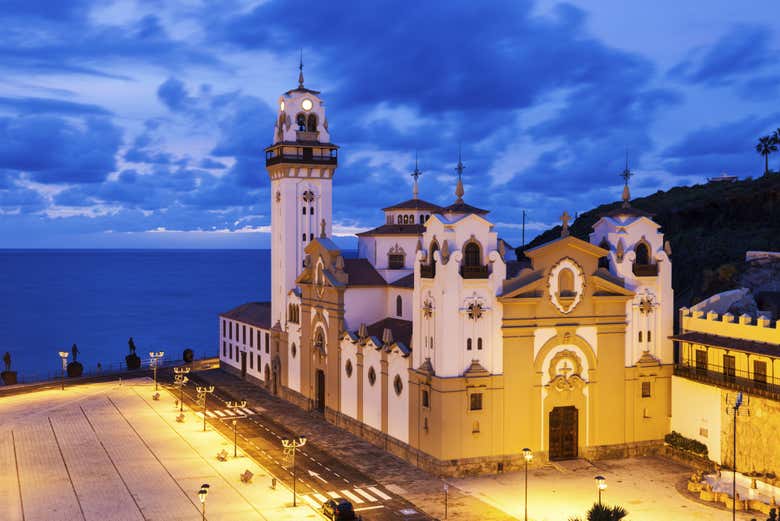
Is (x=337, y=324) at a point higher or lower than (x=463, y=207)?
lower

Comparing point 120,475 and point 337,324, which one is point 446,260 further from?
point 120,475

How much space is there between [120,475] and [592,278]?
29820mm

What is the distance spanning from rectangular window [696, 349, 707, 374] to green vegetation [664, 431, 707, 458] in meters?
4.22

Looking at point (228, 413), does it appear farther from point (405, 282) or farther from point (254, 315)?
point (254, 315)

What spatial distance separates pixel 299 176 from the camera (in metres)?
69.9

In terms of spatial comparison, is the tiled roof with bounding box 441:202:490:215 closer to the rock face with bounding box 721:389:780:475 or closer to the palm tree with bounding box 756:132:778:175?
the rock face with bounding box 721:389:780:475

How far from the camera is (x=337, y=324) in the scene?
196ft

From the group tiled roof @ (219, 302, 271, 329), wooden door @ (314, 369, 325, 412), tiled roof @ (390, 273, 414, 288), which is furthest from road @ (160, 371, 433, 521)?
tiled roof @ (390, 273, 414, 288)

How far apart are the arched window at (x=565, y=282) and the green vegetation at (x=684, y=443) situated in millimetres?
11214

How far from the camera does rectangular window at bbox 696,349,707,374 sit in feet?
160

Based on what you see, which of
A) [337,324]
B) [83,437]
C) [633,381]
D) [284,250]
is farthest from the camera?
[284,250]

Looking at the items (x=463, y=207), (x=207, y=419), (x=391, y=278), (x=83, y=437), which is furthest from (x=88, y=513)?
(x=391, y=278)

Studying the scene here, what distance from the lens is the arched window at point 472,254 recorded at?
47375mm

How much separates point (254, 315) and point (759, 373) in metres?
49.6
